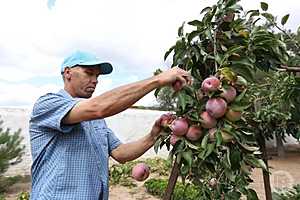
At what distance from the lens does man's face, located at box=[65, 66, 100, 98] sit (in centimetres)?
117

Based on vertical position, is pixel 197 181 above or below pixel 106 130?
below

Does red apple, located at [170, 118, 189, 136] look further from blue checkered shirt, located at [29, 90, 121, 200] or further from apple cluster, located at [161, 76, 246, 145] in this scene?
blue checkered shirt, located at [29, 90, 121, 200]

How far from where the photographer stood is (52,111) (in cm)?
109

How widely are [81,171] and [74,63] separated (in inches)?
11.9

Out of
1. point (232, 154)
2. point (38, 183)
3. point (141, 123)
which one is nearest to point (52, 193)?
point (38, 183)

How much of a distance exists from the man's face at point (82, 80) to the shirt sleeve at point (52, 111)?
7 centimetres

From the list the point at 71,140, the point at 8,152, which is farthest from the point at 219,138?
the point at 8,152

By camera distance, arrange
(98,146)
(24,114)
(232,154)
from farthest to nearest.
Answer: (24,114) → (98,146) → (232,154)

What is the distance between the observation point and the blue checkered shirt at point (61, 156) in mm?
1100

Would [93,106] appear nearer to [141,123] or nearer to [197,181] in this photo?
[197,181]

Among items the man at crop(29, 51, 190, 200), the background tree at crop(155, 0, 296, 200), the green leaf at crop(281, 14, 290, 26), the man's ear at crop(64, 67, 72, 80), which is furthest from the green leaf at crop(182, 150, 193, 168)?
the green leaf at crop(281, 14, 290, 26)

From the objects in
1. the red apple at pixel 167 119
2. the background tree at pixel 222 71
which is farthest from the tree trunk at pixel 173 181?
the red apple at pixel 167 119

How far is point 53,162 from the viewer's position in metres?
1.13

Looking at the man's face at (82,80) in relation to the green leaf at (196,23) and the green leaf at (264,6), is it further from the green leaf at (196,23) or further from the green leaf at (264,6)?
the green leaf at (264,6)
